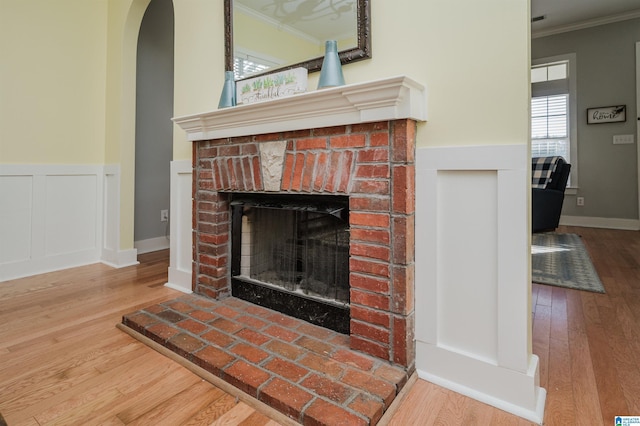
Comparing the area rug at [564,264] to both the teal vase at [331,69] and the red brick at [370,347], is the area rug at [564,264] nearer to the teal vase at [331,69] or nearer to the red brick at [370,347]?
the red brick at [370,347]

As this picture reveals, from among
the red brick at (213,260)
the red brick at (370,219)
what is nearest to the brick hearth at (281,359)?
the red brick at (213,260)

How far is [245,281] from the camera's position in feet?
6.16

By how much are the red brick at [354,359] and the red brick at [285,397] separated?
0.22 metres

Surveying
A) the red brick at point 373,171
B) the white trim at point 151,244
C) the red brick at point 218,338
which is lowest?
the red brick at point 218,338

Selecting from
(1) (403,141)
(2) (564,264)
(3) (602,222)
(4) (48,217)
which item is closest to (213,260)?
(1) (403,141)

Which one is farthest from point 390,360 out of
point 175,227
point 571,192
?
point 571,192

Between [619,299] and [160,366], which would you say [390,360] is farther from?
[619,299]

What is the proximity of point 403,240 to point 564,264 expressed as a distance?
7.40 ft

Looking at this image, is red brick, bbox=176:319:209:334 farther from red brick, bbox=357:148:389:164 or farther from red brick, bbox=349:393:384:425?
red brick, bbox=357:148:389:164

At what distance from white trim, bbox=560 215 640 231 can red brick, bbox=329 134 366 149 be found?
478 cm

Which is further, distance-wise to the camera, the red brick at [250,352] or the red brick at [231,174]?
the red brick at [231,174]

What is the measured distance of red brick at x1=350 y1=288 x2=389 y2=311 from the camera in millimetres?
1269

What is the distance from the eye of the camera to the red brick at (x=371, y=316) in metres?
1.27

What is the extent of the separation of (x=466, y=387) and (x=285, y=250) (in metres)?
1.01
